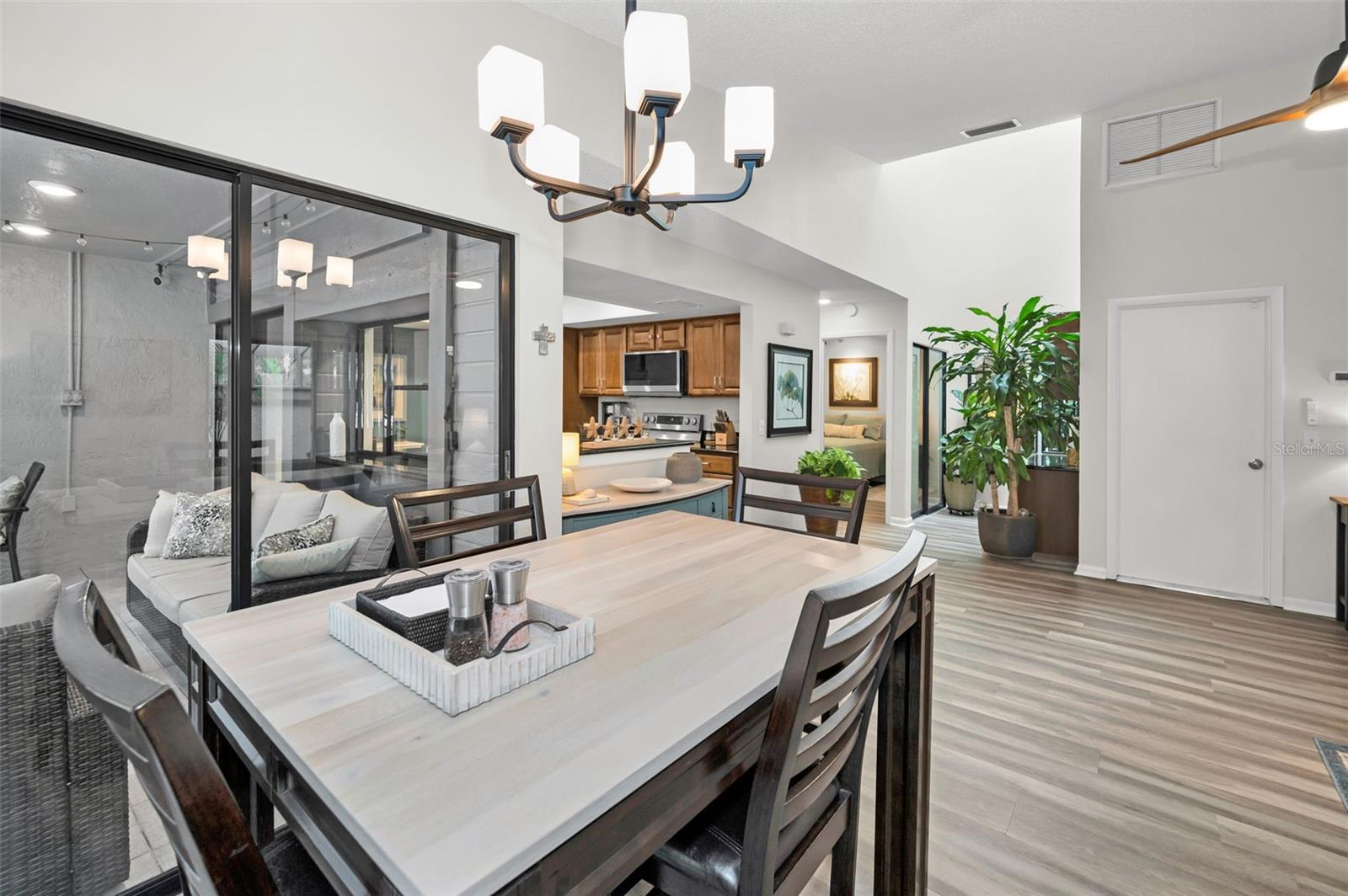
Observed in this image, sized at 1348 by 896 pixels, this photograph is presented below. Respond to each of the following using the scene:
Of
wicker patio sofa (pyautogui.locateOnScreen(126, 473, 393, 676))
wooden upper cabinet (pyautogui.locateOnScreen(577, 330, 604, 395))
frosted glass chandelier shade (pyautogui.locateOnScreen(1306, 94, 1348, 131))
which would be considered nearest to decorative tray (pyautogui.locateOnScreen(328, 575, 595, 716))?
wicker patio sofa (pyautogui.locateOnScreen(126, 473, 393, 676))

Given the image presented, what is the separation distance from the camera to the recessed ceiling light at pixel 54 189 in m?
1.63

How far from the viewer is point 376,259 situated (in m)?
2.41

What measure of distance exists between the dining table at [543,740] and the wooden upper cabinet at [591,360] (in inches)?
245

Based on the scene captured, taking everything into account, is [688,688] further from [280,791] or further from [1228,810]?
[1228,810]

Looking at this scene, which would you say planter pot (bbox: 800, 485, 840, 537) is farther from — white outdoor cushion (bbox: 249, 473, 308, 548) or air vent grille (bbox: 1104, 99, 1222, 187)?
white outdoor cushion (bbox: 249, 473, 308, 548)

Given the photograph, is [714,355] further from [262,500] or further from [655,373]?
[262,500]

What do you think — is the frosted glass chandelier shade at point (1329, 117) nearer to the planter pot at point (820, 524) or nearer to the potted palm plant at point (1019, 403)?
the potted palm plant at point (1019, 403)

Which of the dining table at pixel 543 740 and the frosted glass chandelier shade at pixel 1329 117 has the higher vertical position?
the frosted glass chandelier shade at pixel 1329 117

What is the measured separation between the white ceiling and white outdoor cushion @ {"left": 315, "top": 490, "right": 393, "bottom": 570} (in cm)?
225

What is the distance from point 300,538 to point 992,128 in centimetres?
488

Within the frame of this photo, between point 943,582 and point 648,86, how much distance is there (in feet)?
13.2

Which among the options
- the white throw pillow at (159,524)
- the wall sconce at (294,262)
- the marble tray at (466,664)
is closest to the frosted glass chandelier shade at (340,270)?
the wall sconce at (294,262)

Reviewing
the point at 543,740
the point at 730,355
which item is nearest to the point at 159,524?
the point at 543,740

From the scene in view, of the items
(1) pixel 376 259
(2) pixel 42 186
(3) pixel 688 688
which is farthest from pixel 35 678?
(1) pixel 376 259
